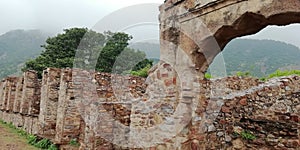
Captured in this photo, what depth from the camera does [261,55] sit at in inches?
726

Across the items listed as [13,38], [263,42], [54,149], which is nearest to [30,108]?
[54,149]

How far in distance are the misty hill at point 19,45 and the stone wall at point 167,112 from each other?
1536 inches

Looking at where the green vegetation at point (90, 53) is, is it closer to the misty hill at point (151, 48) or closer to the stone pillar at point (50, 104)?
the stone pillar at point (50, 104)

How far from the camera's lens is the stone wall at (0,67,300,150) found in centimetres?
429

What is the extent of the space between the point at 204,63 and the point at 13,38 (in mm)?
78557

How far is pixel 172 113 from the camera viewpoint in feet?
14.1

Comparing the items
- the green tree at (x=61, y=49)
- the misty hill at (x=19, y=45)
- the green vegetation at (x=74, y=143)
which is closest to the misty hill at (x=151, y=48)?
the green vegetation at (x=74, y=143)

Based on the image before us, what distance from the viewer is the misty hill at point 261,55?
15491 mm

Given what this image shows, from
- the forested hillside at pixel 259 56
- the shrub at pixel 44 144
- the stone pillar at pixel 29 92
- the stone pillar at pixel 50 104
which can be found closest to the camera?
the shrub at pixel 44 144

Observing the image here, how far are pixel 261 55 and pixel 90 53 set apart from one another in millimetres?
11015

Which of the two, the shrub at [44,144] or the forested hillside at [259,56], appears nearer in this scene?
the shrub at [44,144]

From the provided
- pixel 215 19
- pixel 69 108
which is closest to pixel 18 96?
pixel 69 108

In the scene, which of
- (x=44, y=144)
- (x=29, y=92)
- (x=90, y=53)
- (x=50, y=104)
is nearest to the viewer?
(x=44, y=144)

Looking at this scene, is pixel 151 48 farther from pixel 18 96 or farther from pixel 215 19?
pixel 18 96
